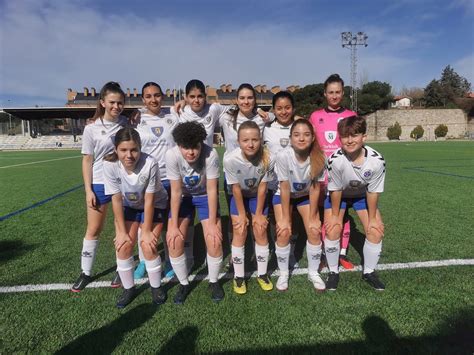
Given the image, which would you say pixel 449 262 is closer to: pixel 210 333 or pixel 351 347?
pixel 351 347

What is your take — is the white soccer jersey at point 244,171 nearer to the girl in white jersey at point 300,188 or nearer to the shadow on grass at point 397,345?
the girl in white jersey at point 300,188

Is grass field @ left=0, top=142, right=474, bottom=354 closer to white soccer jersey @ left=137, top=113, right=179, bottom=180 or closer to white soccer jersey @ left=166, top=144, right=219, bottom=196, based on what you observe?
white soccer jersey @ left=166, top=144, right=219, bottom=196

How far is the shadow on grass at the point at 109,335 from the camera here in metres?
2.22

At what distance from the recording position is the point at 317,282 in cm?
303

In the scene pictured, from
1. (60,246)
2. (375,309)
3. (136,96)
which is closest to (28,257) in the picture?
(60,246)

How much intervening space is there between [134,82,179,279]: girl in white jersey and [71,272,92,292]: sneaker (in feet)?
1.53

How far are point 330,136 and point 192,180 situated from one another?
5.13 ft

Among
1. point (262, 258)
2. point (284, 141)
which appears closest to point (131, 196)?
point (262, 258)

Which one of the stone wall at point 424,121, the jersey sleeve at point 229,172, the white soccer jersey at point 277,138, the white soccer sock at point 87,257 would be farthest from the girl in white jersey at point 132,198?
the stone wall at point 424,121

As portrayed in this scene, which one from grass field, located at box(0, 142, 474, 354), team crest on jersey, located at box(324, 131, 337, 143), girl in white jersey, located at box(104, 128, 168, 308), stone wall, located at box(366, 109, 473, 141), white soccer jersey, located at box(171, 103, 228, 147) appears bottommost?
grass field, located at box(0, 142, 474, 354)

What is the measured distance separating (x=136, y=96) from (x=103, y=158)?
63897 mm

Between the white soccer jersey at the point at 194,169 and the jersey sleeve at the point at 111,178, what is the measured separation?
1.50 ft

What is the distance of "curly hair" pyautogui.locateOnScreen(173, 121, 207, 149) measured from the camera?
9.12ft

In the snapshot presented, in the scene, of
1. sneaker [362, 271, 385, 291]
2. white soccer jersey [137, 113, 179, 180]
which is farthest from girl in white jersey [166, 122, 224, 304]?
sneaker [362, 271, 385, 291]
